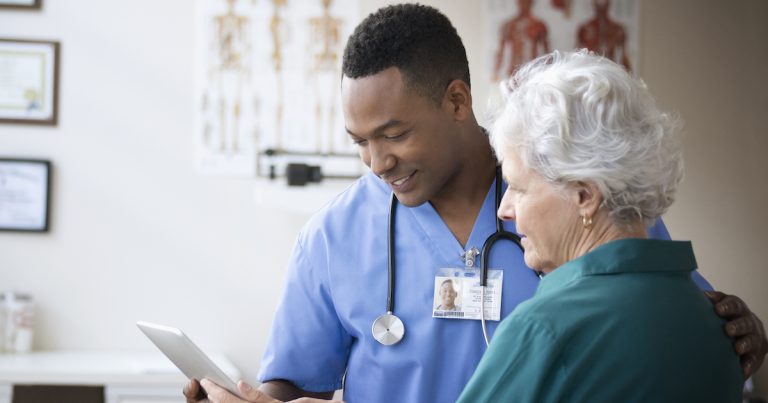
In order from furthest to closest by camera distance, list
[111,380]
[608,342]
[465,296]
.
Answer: [111,380]
[465,296]
[608,342]

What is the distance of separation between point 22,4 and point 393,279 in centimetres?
248

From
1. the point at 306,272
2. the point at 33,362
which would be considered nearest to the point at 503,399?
the point at 306,272

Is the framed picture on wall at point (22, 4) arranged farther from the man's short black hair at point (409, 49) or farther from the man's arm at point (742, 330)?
the man's arm at point (742, 330)

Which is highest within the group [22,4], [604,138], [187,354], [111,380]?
[22,4]

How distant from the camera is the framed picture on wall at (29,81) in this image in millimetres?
3623

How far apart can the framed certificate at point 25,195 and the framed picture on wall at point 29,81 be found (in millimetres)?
192

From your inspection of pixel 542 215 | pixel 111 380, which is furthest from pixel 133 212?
pixel 542 215

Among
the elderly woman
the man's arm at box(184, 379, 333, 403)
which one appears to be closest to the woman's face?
the elderly woman

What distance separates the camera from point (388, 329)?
1.69 meters

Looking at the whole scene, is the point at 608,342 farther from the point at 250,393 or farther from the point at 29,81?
the point at 29,81

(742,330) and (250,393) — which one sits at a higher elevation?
(742,330)

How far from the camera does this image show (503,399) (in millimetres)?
1130

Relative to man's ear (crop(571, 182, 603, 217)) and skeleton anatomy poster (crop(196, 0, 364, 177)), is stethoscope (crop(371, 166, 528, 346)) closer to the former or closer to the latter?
man's ear (crop(571, 182, 603, 217))

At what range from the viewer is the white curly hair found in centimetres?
122
